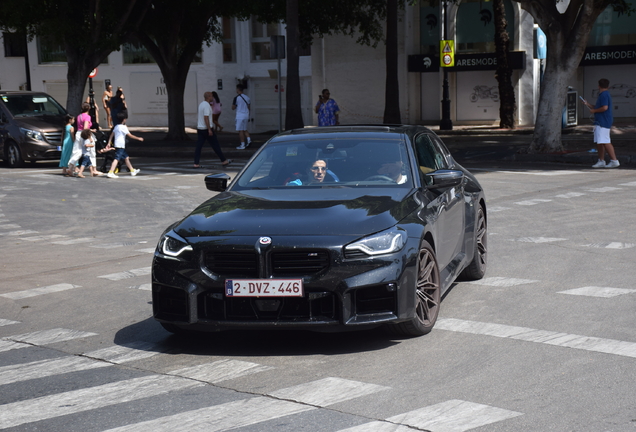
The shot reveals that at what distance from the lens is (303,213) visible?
6371 mm

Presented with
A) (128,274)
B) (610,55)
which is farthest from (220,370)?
(610,55)

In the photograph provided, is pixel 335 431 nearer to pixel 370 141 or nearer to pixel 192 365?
pixel 192 365

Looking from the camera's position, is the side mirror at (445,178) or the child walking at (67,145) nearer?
the side mirror at (445,178)

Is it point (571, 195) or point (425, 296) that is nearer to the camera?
point (425, 296)

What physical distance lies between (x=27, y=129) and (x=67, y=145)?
2943 millimetres

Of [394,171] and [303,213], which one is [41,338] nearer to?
[303,213]

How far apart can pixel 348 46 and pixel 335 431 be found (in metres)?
38.1

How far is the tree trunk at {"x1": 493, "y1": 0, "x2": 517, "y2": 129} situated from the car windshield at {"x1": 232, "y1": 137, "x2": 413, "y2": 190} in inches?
1043

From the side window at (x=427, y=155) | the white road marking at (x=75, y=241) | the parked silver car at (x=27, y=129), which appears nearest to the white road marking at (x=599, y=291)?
the side window at (x=427, y=155)

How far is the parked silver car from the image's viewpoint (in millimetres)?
24266

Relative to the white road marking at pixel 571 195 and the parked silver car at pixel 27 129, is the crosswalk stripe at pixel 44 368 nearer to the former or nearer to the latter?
the white road marking at pixel 571 195

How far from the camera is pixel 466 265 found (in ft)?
27.0

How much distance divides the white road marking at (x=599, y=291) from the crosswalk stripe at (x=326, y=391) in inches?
130

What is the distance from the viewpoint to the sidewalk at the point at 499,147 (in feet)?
74.0
